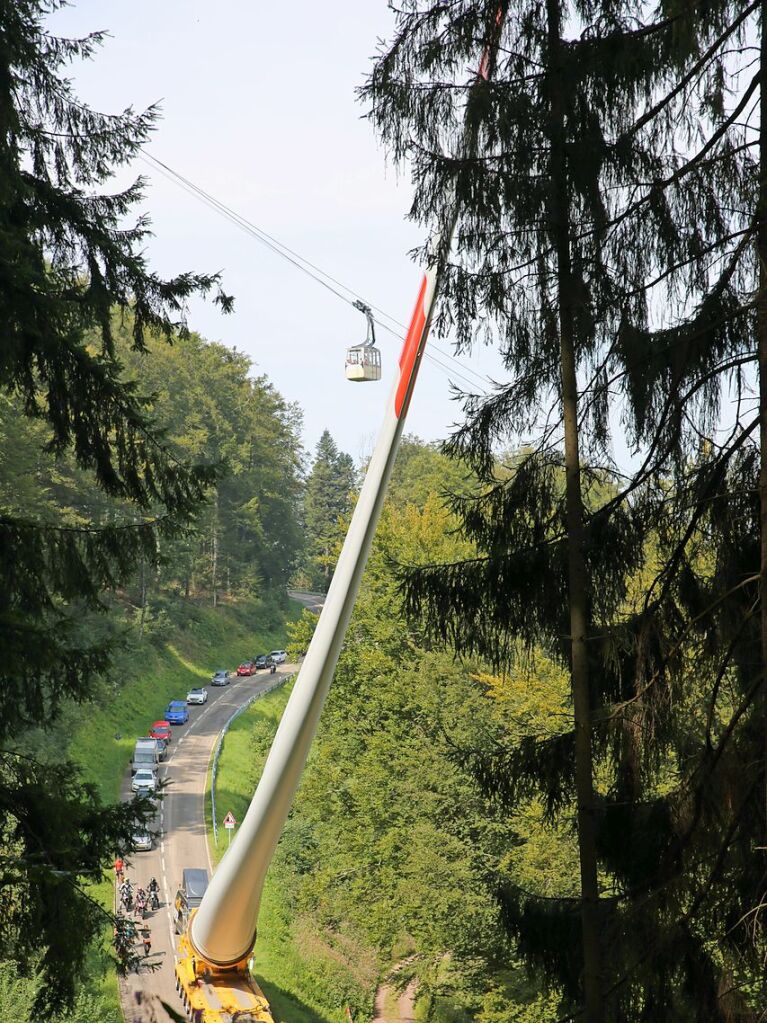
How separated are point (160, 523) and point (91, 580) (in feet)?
2.03

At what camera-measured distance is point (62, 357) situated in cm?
738

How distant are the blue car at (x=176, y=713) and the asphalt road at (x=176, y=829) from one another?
29cm

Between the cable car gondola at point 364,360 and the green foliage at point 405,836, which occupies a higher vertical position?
the cable car gondola at point 364,360

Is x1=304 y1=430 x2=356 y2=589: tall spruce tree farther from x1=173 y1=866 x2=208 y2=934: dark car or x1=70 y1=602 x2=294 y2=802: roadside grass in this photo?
x1=173 y1=866 x2=208 y2=934: dark car

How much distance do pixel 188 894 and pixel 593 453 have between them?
70.2ft

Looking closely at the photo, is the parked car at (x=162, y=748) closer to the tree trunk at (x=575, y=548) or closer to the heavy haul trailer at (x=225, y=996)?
the heavy haul trailer at (x=225, y=996)

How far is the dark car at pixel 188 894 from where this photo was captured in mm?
24078

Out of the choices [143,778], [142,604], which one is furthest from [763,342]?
[142,604]

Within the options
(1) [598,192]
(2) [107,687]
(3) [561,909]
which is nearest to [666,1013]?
(3) [561,909]

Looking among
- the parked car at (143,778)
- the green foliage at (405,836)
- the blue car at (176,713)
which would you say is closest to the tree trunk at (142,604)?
the blue car at (176,713)

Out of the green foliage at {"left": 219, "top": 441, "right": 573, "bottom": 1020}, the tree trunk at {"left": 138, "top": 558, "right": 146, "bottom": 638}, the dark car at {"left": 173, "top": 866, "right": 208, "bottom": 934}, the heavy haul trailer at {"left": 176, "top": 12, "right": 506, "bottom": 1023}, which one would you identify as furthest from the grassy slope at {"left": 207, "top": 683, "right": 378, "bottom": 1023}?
the tree trunk at {"left": 138, "top": 558, "right": 146, "bottom": 638}

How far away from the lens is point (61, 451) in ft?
26.9

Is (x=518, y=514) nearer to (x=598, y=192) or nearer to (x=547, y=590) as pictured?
(x=547, y=590)

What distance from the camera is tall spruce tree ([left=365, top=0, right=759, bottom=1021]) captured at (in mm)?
5629
